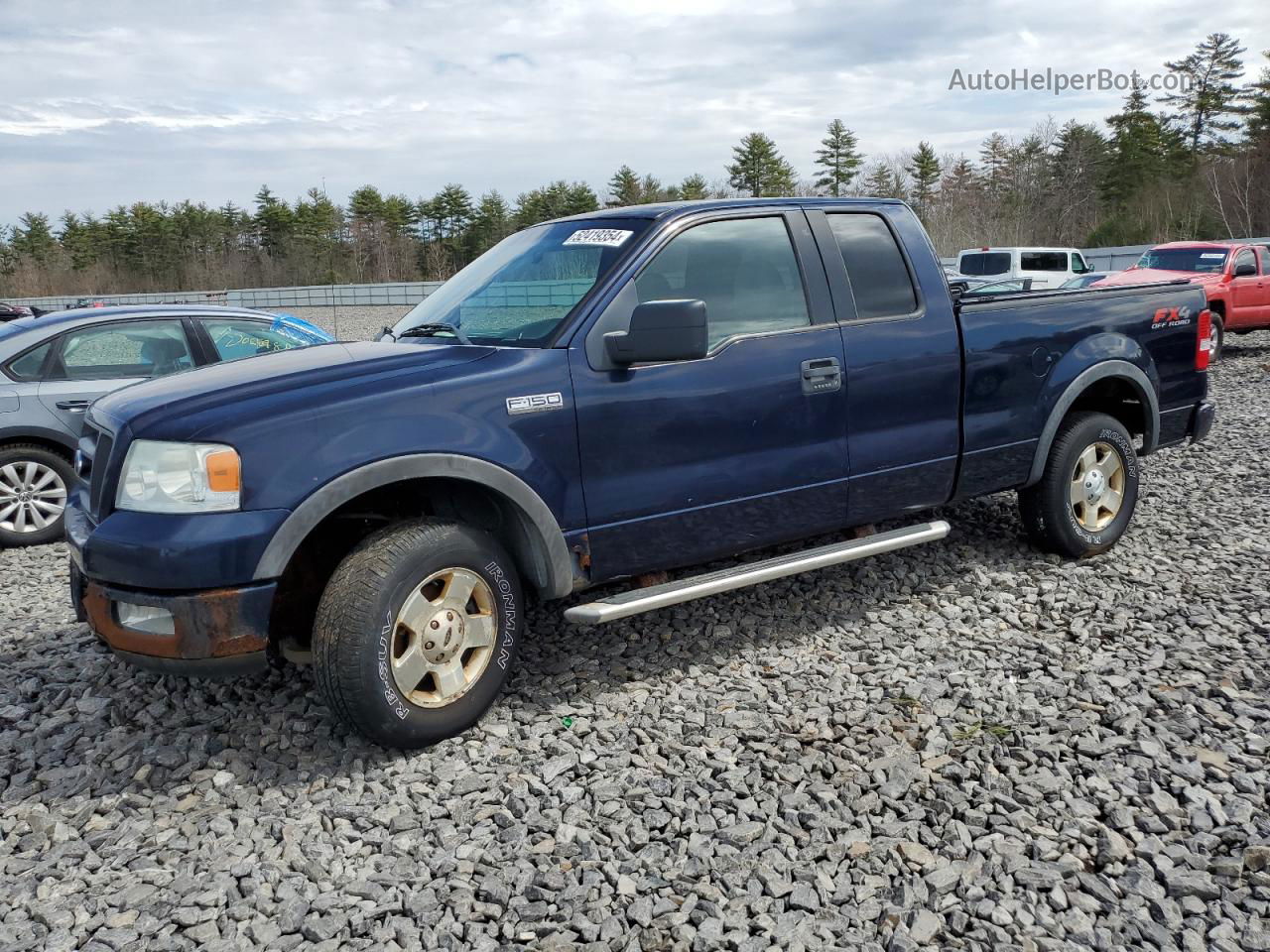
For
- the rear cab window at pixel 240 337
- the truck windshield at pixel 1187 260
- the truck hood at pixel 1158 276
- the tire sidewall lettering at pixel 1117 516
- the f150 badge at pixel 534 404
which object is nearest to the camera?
the f150 badge at pixel 534 404

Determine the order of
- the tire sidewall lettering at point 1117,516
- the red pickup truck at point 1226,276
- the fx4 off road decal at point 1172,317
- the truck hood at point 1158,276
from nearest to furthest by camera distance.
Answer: the tire sidewall lettering at point 1117,516
the fx4 off road decal at point 1172,317
the truck hood at point 1158,276
the red pickup truck at point 1226,276

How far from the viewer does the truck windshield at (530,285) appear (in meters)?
4.14

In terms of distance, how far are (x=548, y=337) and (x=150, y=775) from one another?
86.7 inches

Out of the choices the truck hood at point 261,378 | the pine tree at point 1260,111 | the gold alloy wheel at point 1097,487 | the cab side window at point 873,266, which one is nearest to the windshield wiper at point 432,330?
the truck hood at point 261,378

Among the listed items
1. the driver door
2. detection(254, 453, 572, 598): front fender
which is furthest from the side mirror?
detection(254, 453, 572, 598): front fender

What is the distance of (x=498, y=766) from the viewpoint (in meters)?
3.70

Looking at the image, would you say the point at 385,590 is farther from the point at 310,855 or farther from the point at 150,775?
the point at 150,775

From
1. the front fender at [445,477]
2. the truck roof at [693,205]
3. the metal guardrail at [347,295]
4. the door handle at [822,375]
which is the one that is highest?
the metal guardrail at [347,295]

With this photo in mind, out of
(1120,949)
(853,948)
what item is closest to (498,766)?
(853,948)

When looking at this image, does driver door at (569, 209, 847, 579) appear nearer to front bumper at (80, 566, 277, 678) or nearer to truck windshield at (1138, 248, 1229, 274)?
front bumper at (80, 566, 277, 678)

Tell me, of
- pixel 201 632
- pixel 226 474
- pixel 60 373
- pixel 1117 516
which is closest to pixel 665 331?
pixel 226 474

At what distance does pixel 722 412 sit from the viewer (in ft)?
13.8

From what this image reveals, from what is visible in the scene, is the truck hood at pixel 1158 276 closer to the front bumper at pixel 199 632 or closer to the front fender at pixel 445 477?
the front fender at pixel 445 477

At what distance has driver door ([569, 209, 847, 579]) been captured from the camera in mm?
4004
